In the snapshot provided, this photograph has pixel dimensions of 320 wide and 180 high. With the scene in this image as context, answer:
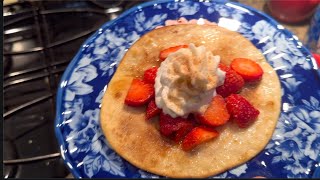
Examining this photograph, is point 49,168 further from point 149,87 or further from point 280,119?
point 280,119

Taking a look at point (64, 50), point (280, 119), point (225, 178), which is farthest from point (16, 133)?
point (280, 119)

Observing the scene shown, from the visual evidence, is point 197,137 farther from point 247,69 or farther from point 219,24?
point 219,24

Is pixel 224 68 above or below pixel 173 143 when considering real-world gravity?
above

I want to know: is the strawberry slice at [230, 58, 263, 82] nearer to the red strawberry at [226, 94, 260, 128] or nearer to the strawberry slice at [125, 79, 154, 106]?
the red strawberry at [226, 94, 260, 128]

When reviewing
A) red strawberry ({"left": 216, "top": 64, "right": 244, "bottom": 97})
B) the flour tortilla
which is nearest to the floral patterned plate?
the flour tortilla

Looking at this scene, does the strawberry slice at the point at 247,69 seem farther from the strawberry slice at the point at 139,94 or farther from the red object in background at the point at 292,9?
the red object in background at the point at 292,9

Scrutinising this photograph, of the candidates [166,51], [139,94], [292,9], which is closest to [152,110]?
[139,94]
